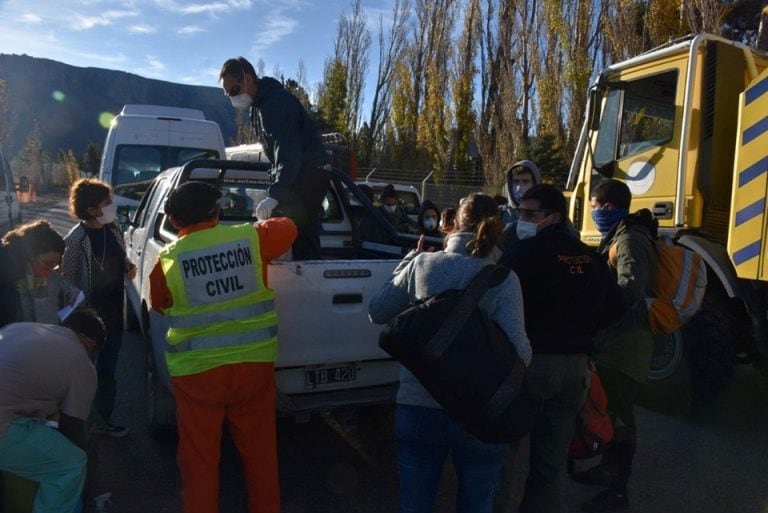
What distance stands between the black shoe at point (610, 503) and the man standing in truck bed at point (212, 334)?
6.08 feet

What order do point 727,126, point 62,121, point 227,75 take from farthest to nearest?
point 62,121, point 727,126, point 227,75

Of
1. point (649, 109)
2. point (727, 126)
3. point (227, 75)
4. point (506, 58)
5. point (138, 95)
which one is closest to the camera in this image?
point (227, 75)

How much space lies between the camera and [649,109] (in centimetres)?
565

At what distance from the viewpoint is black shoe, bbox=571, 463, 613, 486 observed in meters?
3.96

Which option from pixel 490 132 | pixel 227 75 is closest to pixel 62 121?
pixel 490 132

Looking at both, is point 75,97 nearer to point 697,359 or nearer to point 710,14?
point 710,14

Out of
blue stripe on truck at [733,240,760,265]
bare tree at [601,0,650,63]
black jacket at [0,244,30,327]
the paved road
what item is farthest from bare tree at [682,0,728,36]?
black jacket at [0,244,30,327]

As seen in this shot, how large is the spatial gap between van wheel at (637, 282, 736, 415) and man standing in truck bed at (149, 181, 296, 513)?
348 centimetres

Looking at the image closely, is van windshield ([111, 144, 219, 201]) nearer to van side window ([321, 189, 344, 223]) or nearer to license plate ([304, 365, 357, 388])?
van side window ([321, 189, 344, 223])

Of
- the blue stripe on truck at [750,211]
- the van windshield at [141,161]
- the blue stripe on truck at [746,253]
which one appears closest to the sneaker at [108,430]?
the blue stripe on truck at [746,253]

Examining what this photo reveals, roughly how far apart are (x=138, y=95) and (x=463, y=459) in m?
119

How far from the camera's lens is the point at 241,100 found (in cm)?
407

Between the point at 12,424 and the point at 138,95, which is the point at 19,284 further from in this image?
the point at 138,95

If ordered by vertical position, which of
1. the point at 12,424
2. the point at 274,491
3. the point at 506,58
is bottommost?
the point at 274,491
